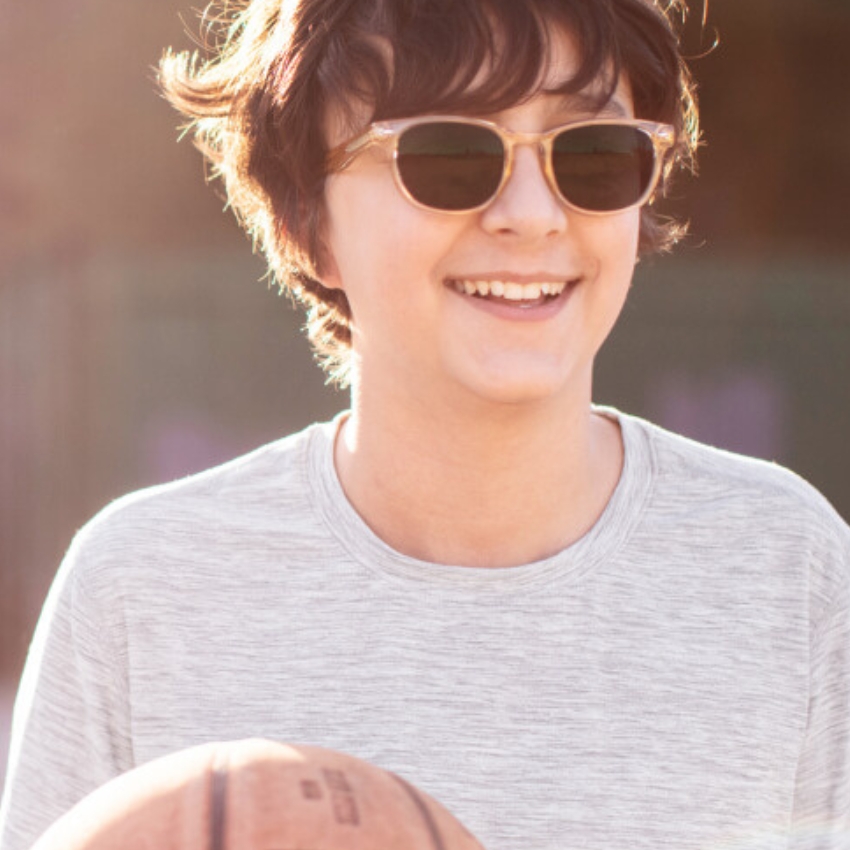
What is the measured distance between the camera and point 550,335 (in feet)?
8.34

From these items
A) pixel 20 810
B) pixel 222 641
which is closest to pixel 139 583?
pixel 222 641

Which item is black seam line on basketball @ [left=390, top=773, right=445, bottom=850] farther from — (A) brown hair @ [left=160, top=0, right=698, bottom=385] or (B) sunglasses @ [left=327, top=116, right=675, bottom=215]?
(A) brown hair @ [left=160, top=0, right=698, bottom=385]

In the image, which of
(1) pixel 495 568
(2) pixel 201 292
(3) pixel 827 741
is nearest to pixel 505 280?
(1) pixel 495 568

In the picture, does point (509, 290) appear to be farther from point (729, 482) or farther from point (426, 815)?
point (426, 815)

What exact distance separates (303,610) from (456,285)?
0.56 metres

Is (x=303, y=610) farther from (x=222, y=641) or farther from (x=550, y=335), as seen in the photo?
(x=550, y=335)

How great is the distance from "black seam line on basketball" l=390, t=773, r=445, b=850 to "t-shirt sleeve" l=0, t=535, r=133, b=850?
0.88 m

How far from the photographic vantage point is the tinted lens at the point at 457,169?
2.53 m

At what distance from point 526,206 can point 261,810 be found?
1.10 m

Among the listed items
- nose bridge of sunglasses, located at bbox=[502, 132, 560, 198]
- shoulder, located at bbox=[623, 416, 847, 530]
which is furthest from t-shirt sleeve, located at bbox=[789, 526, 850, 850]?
nose bridge of sunglasses, located at bbox=[502, 132, 560, 198]

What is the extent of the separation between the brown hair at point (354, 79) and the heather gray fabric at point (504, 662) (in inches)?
21.0

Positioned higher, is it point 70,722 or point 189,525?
point 189,525

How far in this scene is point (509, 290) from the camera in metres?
2.56

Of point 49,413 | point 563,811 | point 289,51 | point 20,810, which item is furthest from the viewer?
point 49,413
